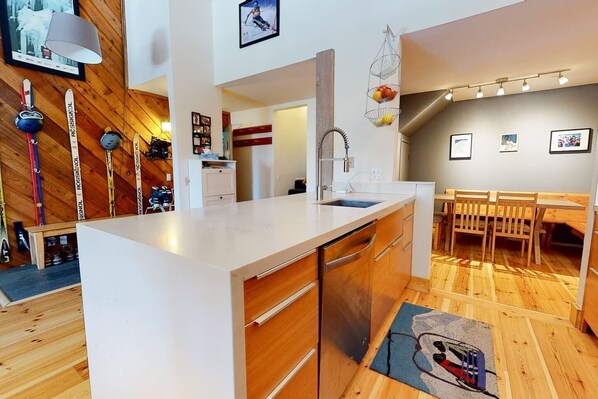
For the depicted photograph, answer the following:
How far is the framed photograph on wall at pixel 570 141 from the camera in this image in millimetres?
3652

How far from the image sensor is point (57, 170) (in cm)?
324

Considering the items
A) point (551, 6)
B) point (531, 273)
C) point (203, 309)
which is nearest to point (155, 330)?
point (203, 309)

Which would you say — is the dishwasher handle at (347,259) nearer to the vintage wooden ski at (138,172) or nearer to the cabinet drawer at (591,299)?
the cabinet drawer at (591,299)

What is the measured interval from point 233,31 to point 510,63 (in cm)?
330

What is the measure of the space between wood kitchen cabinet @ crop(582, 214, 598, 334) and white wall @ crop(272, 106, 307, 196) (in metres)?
4.11

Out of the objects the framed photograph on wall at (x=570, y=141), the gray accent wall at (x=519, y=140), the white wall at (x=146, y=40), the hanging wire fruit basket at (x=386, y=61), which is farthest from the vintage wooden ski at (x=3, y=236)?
the framed photograph on wall at (x=570, y=141)

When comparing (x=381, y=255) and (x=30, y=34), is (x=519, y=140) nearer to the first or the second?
(x=381, y=255)

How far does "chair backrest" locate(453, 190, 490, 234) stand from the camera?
10.4ft

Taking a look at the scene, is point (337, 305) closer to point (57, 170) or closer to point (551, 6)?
point (551, 6)

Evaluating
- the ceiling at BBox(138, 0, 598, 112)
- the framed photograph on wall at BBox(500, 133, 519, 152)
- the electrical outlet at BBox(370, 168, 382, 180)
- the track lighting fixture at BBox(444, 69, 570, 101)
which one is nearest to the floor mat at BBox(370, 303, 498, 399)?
the electrical outlet at BBox(370, 168, 382, 180)

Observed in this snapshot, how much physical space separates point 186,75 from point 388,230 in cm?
315

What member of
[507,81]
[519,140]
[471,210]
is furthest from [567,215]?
[507,81]

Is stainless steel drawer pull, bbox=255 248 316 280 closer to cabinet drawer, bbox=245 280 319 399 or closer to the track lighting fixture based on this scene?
cabinet drawer, bbox=245 280 319 399

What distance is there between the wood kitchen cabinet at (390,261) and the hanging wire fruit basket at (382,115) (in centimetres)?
74
